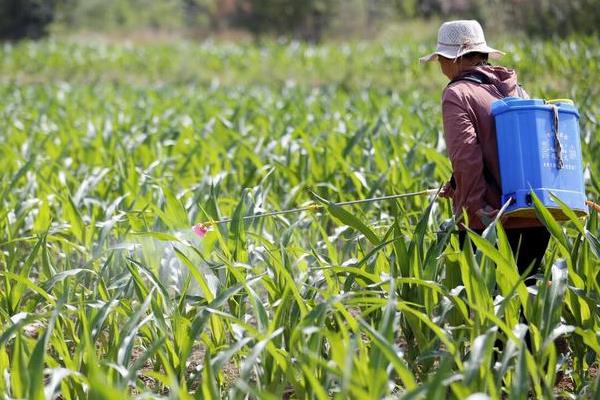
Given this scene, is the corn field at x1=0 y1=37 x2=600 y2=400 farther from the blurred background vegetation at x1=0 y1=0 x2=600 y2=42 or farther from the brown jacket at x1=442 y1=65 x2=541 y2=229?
the blurred background vegetation at x1=0 y1=0 x2=600 y2=42

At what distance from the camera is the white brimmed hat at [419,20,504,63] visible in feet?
9.56

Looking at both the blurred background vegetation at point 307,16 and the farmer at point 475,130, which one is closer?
the farmer at point 475,130

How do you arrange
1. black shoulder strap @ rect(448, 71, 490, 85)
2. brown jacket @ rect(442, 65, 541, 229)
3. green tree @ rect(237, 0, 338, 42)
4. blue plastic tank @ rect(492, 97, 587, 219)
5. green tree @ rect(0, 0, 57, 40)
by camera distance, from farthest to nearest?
green tree @ rect(237, 0, 338, 42) < green tree @ rect(0, 0, 57, 40) < black shoulder strap @ rect(448, 71, 490, 85) < brown jacket @ rect(442, 65, 541, 229) < blue plastic tank @ rect(492, 97, 587, 219)

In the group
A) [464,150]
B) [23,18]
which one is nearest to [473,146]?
[464,150]

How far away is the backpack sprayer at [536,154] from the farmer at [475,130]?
82 millimetres

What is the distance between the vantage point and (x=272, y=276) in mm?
3164

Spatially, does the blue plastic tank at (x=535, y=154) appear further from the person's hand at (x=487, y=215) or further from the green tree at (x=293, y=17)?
the green tree at (x=293, y=17)

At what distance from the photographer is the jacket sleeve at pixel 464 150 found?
281 centimetres

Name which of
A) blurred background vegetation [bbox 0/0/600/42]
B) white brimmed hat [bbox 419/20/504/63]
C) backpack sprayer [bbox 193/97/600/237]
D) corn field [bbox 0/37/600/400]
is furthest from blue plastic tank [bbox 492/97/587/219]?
blurred background vegetation [bbox 0/0/600/42]

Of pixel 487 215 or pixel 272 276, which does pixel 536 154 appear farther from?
pixel 272 276

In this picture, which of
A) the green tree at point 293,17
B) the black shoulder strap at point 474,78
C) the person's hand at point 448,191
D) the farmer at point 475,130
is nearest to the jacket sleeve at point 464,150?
the farmer at point 475,130

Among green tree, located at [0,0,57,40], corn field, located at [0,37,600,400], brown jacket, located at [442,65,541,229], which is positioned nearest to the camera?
corn field, located at [0,37,600,400]

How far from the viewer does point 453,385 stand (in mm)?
1867

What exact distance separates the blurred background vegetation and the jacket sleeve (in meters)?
13.9
